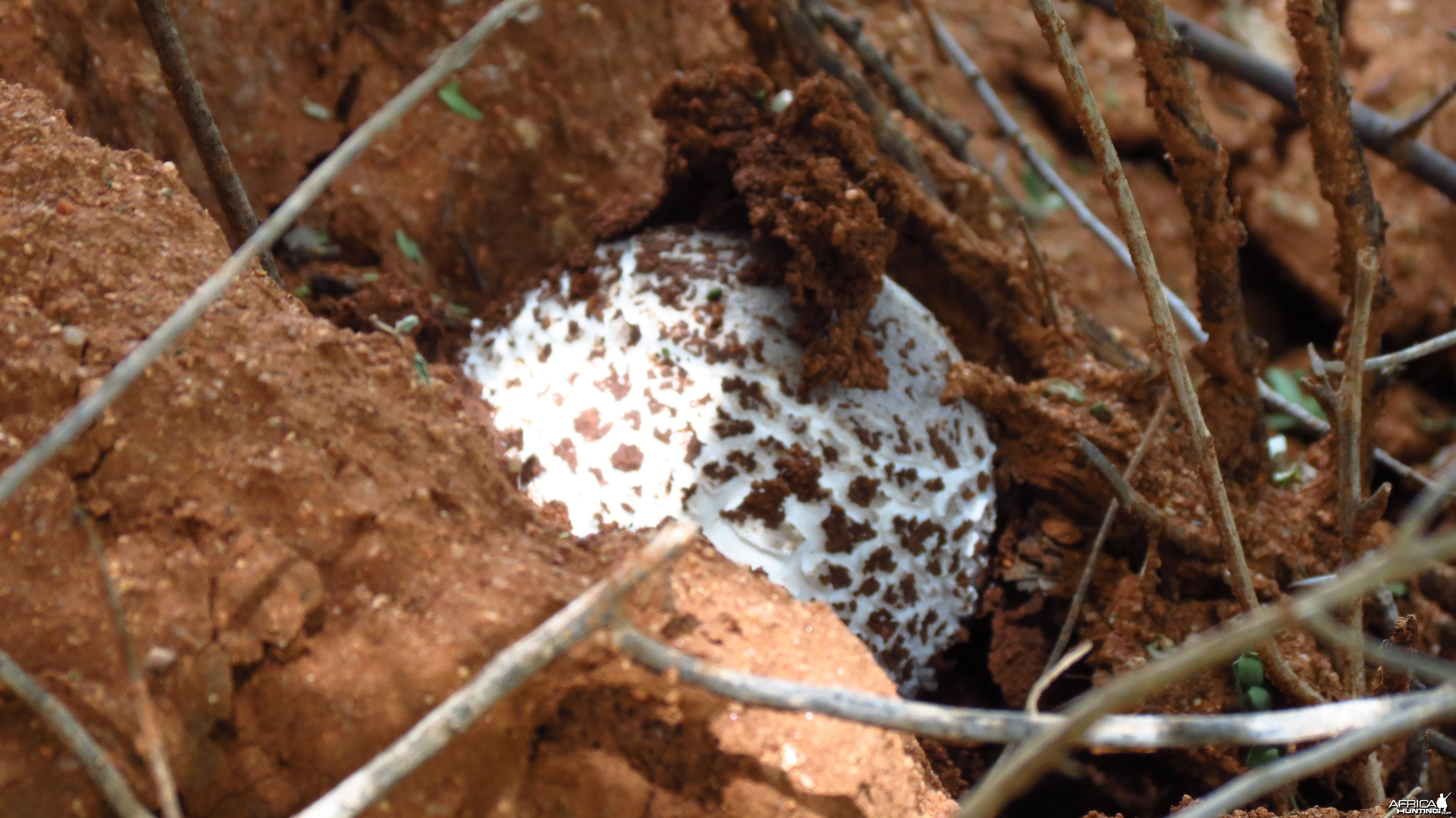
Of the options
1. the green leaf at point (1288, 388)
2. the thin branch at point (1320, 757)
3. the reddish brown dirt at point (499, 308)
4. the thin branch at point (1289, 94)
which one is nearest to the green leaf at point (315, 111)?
the reddish brown dirt at point (499, 308)

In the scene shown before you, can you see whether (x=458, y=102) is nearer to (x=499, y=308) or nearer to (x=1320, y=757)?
(x=499, y=308)

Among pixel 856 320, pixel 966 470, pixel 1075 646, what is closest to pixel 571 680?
pixel 856 320

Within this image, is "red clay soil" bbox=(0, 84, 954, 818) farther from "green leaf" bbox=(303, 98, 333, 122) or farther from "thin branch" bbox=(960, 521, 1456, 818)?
"green leaf" bbox=(303, 98, 333, 122)

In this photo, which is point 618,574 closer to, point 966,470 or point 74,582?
point 74,582

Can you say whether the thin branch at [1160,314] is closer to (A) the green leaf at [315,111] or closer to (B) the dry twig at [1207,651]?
(B) the dry twig at [1207,651]

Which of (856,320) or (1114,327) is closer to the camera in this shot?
(856,320)

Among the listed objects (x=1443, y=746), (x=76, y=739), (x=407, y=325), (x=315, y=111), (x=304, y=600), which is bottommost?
(x=76, y=739)

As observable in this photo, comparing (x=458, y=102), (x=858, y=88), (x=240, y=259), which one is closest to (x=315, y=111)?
(x=458, y=102)
